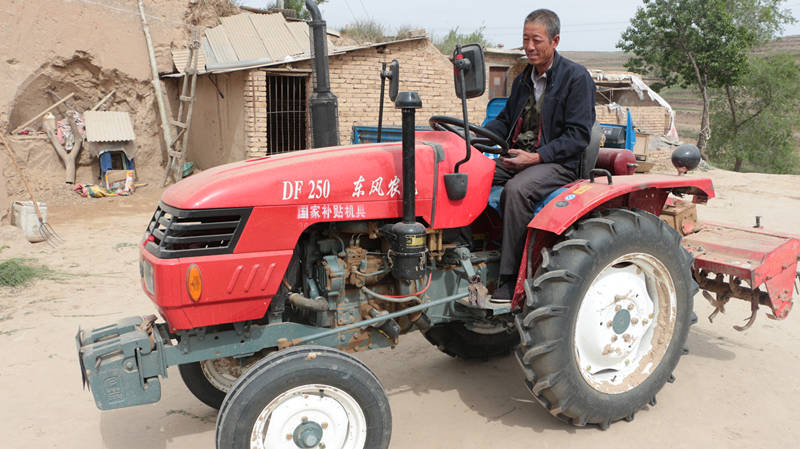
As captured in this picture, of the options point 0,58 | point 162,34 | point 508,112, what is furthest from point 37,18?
point 508,112

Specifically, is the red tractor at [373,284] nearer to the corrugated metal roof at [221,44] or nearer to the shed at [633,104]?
the corrugated metal roof at [221,44]

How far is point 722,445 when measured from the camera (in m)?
3.08

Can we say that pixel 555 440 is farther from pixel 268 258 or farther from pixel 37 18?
pixel 37 18

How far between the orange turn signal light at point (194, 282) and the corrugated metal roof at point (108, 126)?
10.1 m

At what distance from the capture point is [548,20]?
3.32 meters

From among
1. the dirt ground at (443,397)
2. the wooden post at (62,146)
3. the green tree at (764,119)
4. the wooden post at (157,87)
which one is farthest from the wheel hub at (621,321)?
the green tree at (764,119)

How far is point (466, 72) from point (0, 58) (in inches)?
408

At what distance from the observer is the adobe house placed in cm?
1084

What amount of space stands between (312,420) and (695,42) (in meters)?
23.2

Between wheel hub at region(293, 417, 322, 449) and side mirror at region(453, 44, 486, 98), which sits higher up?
side mirror at region(453, 44, 486, 98)

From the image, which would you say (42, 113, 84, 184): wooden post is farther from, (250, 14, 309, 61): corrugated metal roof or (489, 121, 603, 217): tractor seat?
(489, 121, 603, 217): tractor seat

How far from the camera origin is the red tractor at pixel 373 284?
2486 millimetres

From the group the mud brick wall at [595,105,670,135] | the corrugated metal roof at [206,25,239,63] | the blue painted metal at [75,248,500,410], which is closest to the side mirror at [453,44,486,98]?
the blue painted metal at [75,248,500,410]

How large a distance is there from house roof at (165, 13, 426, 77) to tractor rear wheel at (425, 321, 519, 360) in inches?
308
